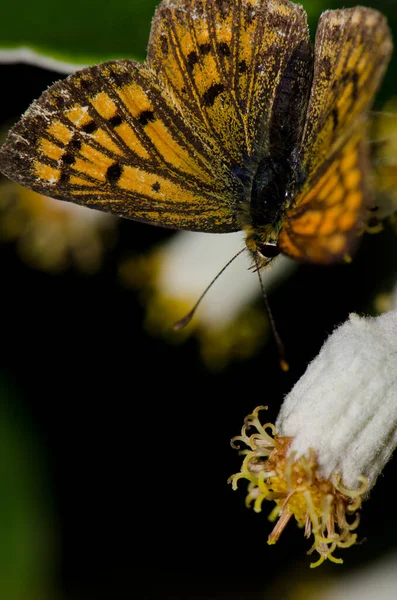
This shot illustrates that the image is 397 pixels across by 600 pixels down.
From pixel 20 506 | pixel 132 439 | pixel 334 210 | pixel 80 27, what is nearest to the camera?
pixel 334 210

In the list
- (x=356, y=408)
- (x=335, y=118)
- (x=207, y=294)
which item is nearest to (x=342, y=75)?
(x=335, y=118)

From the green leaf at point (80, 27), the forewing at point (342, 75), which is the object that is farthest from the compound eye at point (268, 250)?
the green leaf at point (80, 27)

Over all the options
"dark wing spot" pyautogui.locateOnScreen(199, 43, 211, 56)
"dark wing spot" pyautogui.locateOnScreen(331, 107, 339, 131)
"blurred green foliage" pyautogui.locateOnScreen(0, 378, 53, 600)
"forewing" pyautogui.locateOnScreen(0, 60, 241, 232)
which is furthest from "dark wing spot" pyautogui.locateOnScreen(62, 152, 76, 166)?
"blurred green foliage" pyautogui.locateOnScreen(0, 378, 53, 600)

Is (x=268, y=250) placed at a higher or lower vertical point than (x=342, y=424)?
higher

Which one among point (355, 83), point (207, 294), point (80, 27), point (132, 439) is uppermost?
point (80, 27)

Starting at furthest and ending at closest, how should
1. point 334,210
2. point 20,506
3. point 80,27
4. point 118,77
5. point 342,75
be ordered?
point 20,506 → point 80,27 → point 118,77 → point 342,75 → point 334,210

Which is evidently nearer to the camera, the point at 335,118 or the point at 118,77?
the point at 335,118

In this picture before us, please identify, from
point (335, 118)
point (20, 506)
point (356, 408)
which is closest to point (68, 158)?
point (335, 118)

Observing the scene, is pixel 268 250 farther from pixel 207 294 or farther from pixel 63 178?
pixel 207 294
